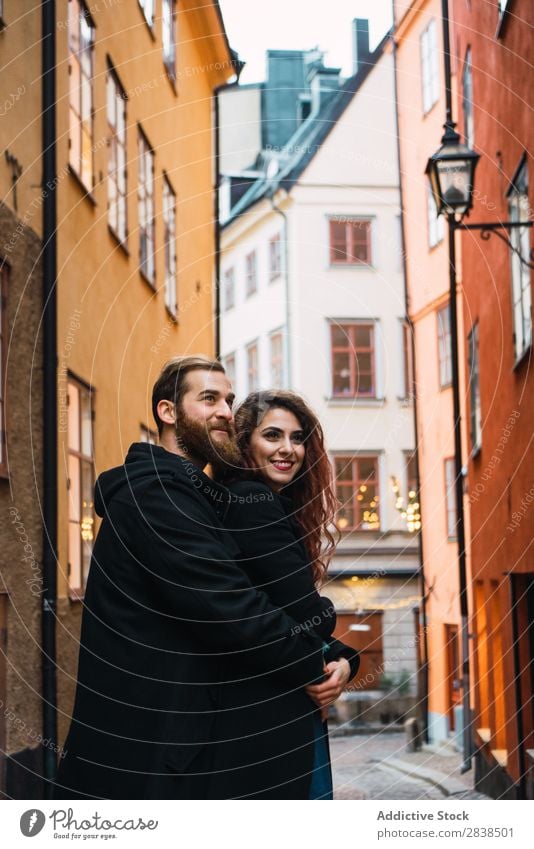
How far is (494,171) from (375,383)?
11.7 metres

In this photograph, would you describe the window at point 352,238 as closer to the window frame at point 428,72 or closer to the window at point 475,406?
the window frame at point 428,72

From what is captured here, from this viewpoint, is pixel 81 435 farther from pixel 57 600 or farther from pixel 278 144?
pixel 278 144

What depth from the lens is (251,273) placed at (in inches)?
710

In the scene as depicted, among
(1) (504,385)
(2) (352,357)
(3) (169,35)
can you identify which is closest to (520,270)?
(1) (504,385)

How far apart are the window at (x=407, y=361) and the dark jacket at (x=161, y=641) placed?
14904 millimetres

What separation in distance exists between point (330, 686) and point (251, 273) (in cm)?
1543

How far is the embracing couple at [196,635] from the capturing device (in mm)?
2717

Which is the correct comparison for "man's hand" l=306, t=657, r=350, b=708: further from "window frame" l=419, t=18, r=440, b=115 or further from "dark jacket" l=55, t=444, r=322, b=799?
"window frame" l=419, t=18, r=440, b=115

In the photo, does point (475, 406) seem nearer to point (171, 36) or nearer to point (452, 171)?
point (171, 36)

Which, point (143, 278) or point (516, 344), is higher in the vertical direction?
point (143, 278)


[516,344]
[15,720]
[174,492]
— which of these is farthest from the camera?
[516,344]

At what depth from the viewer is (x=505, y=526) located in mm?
7121

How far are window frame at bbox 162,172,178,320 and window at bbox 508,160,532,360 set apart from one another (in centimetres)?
366

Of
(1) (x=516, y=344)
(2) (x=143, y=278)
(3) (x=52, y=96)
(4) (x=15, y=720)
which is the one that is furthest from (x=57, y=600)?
(2) (x=143, y=278)
